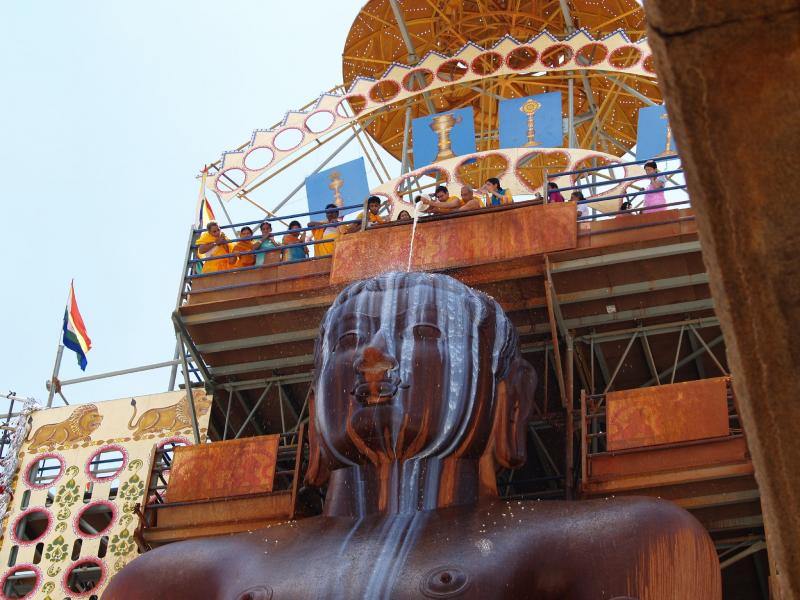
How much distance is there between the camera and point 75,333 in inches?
840

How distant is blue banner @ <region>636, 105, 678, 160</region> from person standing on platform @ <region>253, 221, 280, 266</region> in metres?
4.92

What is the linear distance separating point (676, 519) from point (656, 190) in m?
5.43

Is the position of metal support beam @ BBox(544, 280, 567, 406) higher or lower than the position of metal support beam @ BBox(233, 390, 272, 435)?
lower

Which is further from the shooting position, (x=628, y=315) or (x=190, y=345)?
(x=190, y=345)

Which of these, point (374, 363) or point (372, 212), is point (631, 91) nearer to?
point (372, 212)

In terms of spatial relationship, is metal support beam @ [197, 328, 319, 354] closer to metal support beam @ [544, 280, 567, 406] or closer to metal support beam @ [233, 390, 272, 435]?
metal support beam @ [233, 390, 272, 435]

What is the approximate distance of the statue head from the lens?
1039cm

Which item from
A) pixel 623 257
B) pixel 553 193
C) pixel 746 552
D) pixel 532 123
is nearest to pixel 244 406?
pixel 553 193

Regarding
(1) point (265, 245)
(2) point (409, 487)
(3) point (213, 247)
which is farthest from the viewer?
(3) point (213, 247)

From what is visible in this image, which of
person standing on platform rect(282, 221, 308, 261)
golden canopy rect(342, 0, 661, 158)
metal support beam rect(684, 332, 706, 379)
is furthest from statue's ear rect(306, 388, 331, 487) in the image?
golden canopy rect(342, 0, 661, 158)

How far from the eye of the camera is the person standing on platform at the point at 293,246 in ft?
49.3

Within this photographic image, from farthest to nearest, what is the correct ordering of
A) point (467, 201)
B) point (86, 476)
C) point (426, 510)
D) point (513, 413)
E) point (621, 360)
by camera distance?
point (86, 476) → point (467, 201) → point (621, 360) → point (513, 413) → point (426, 510)

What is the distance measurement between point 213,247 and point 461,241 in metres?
3.67

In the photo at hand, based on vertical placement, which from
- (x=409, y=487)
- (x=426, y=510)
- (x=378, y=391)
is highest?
(x=378, y=391)
